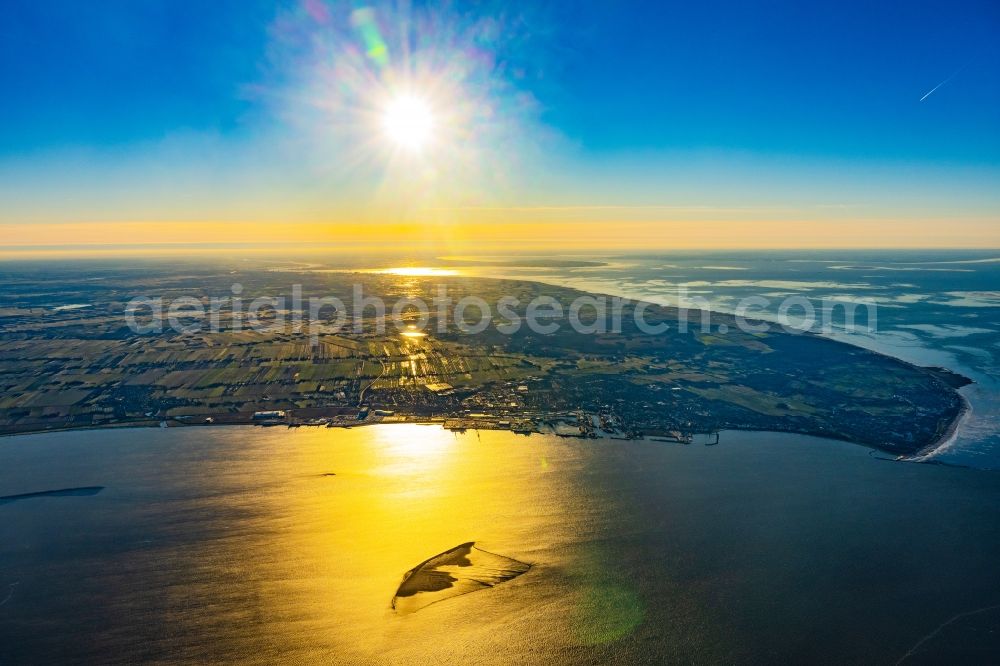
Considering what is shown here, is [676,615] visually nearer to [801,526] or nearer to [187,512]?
[801,526]

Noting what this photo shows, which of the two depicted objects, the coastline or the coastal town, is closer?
the coastline

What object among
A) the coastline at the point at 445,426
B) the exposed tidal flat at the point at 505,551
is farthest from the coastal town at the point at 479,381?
the exposed tidal flat at the point at 505,551

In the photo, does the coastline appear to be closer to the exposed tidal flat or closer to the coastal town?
the coastal town

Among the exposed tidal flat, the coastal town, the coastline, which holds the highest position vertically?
the coastal town

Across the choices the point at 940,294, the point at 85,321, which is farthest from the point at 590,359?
the point at 940,294

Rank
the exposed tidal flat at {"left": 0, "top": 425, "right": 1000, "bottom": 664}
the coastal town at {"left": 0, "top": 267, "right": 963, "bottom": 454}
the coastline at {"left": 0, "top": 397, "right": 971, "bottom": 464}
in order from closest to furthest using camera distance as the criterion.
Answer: the exposed tidal flat at {"left": 0, "top": 425, "right": 1000, "bottom": 664} < the coastline at {"left": 0, "top": 397, "right": 971, "bottom": 464} < the coastal town at {"left": 0, "top": 267, "right": 963, "bottom": 454}

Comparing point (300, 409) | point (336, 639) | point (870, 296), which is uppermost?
point (870, 296)

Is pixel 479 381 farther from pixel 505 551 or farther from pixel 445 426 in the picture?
pixel 505 551

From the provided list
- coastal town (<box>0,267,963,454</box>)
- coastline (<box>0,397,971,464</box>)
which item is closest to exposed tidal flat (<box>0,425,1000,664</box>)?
coastline (<box>0,397,971,464</box>)
